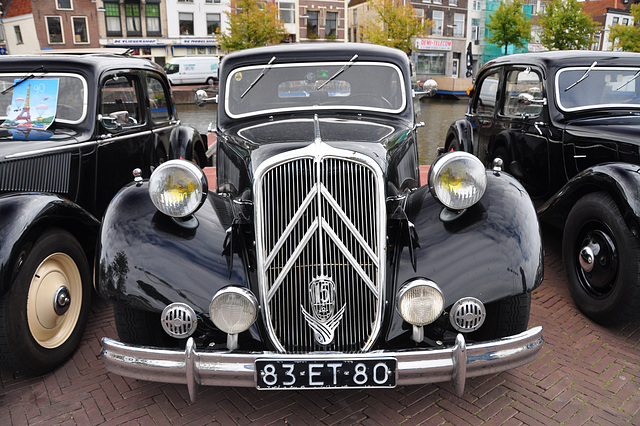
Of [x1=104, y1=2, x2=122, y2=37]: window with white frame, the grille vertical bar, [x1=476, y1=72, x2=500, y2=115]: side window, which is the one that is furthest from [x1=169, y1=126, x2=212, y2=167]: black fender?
[x1=104, y1=2, x2=122, y2=37]: window with white frame

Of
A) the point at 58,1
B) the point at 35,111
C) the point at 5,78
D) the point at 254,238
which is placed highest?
the point at 58,1

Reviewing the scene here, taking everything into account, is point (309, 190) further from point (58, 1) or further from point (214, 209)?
point (58, 1)

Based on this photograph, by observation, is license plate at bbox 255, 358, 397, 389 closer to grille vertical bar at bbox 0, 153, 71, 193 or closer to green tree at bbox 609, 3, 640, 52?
grille vertical bar at bbox 0, 153, 71, 193

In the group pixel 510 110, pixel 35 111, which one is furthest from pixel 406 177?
pixel 35 111

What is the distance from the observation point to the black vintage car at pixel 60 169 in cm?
274

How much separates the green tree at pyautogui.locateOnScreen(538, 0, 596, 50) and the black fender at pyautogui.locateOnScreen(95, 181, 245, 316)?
32.3 m

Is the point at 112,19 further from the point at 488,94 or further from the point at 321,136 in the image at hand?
the point at 321,136

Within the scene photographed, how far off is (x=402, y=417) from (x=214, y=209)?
1570mm

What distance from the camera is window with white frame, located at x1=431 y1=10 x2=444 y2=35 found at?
39.8 metres

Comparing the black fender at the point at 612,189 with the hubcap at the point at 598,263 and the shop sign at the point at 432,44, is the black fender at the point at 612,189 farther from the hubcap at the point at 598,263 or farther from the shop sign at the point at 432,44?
the shop sign at the point at 432,44

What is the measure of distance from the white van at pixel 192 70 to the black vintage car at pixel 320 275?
26416 millimetres

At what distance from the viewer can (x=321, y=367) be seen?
7.04ft

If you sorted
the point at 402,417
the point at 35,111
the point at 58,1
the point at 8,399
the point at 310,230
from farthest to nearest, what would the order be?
1. the point at 58,1
2. the point at 35,111
3. the point at 8,399
4. the point at 402,417
5. the point at 310,230

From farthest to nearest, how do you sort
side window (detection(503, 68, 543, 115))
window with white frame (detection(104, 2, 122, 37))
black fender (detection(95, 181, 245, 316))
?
window with white frame (detection(104, 2, 122, 37))
side window (detection(503, 68, 543, 115))
black fender (detection(95, 181, 245, 316))
